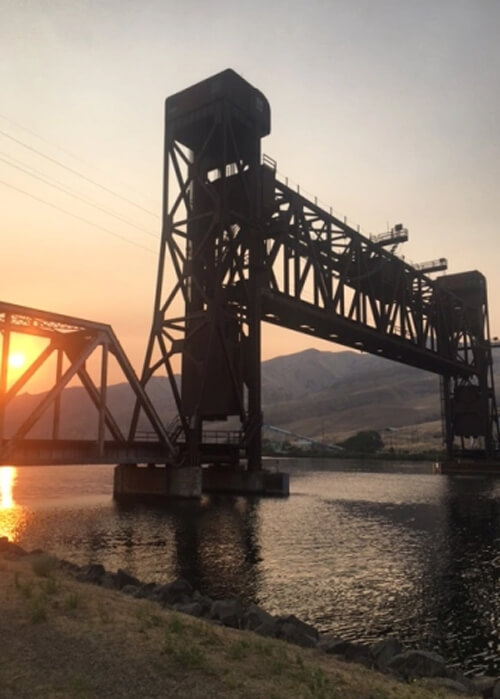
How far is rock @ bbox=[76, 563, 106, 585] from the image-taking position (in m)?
17.5

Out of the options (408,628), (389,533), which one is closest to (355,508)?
(389,533)

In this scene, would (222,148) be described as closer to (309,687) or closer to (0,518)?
(0,518)

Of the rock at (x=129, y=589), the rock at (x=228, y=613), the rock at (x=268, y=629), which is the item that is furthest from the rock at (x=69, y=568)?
the rock at (x=268, y=629)

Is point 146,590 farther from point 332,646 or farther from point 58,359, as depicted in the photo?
point 58,359

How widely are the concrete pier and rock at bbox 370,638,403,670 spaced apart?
36.5 metres

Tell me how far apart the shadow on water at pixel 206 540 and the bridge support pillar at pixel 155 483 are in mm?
1883

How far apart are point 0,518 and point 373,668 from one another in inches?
1328

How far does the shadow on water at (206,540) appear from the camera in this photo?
68.4ft

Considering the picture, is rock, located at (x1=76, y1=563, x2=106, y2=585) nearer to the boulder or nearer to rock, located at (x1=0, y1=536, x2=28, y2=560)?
the boulder

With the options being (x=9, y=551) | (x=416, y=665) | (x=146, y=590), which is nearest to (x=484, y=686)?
(x=416, y=665)

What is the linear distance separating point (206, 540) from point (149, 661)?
800 inches

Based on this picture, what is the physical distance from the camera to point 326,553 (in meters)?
26.0

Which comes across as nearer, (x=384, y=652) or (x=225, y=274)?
(x=384, y=652)

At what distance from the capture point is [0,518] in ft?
126
